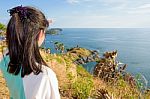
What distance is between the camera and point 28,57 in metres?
2.53

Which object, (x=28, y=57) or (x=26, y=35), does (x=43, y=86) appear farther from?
(x=26, y=35)

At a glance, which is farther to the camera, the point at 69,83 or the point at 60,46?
the point at 60,46

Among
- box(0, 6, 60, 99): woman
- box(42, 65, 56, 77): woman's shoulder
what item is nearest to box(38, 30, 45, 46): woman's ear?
box(0, 6, 60, 99): woman

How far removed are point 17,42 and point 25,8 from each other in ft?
0.83

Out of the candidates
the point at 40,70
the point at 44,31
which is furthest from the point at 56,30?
the point at 40,70

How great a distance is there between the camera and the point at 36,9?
102 inches

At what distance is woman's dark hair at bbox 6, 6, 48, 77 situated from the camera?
2.53 meters

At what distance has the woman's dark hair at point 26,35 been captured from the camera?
253 cm

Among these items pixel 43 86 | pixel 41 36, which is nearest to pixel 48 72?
pixel 43 86

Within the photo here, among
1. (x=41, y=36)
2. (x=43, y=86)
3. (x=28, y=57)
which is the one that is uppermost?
(x=41, y=36)

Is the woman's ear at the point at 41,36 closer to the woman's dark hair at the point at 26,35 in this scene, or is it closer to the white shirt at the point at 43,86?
the woman's dark hair at the point at 26,35

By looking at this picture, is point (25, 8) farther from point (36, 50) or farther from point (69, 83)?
point (69, 83)

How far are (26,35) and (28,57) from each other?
156 millimetres

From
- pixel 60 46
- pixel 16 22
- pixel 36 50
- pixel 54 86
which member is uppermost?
pixel 16 22
